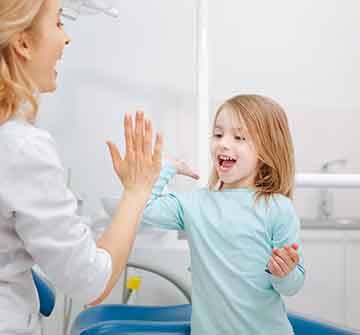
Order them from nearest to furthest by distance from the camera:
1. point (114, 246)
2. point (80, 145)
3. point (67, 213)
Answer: point (67, 213)
point (114, 246)
point (80, 145)

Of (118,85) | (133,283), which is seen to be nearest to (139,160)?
(133,283)

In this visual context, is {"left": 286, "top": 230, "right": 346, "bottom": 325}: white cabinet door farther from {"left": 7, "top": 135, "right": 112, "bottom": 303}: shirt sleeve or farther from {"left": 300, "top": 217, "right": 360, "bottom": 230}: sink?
{"left": 7, "top": 135, "right": 112, "bottom": 303}: shirt sleeve

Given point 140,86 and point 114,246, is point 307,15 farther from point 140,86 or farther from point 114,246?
point 114,246

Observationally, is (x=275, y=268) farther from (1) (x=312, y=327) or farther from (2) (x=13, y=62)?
(2) (x=13, y=62)

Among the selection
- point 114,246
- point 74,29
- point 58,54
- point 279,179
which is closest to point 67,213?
point 114,246

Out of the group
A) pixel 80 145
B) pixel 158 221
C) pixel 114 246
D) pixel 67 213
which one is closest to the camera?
pixel 67 213

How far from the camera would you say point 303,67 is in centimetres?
210

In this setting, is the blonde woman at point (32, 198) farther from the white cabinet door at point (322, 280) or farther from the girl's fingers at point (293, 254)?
the white cabinet door at point (322, 280)

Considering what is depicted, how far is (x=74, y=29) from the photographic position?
204 cm

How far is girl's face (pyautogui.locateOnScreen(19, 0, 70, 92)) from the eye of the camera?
2.64ft

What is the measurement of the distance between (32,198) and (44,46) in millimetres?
238

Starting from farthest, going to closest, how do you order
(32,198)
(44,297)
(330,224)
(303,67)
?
(303,67)
(330,224)
(44,297)
(32,198)

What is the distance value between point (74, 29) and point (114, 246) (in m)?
1.36

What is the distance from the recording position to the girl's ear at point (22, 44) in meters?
0.78
